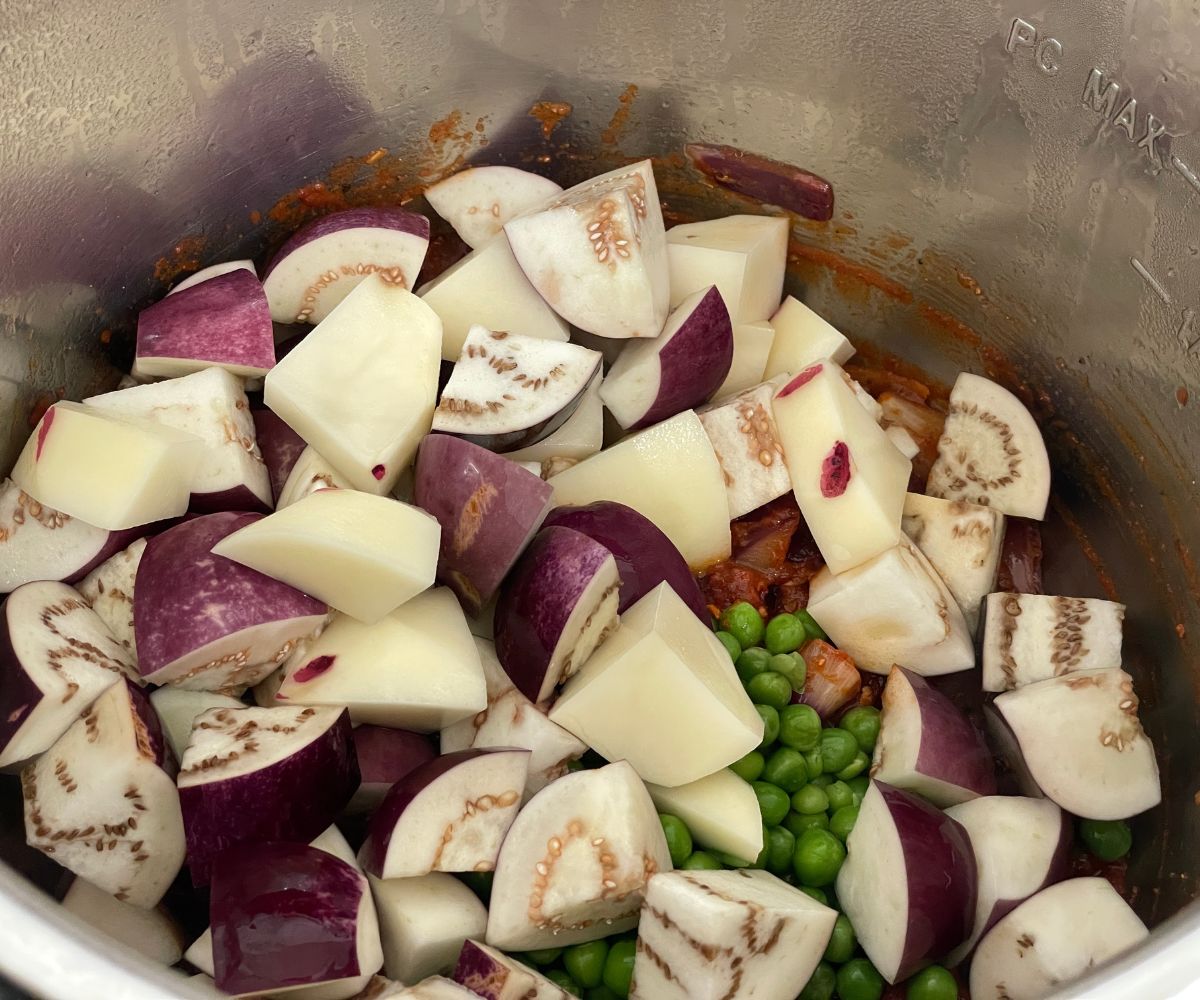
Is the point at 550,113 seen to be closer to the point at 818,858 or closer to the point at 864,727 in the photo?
the point at 864,727

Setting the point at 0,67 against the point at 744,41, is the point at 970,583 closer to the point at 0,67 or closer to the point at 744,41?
the point at 744,41

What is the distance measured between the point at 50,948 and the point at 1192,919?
144cm

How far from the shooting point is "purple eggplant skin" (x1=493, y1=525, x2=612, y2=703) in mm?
1984

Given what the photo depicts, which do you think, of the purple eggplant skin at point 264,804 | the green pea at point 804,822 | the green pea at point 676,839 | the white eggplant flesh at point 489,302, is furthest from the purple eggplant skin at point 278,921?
the white eggplant flesh at point 489,302

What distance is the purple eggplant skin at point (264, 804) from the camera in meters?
1.76

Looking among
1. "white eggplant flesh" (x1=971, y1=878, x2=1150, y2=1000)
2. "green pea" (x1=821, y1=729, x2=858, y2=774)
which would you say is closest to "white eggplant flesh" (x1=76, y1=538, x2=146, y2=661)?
"green pea" (x1=821, y1=729, x2=858, y2=774)

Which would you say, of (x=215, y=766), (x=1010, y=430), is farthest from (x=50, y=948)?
(x=1010, y=430)

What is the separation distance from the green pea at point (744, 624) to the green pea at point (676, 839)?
47 centimetres

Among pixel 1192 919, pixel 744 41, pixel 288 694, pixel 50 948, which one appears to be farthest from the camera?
pixel 744 41

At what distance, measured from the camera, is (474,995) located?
1.67 meters

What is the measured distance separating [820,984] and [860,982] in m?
0.08

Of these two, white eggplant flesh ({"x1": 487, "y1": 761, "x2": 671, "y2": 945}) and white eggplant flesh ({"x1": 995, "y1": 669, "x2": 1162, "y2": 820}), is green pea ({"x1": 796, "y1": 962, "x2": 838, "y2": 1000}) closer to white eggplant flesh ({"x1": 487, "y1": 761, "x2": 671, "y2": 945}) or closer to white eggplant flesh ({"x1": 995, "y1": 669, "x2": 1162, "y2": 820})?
white eggplant flesh ({"x1": 487, "y1": 761, "x2": 671, "y2": 945})

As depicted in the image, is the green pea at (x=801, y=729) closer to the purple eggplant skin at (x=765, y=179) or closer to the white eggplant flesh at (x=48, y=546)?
the purple eggplant skin at (x=765, y=179)

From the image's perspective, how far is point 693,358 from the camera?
238cm
